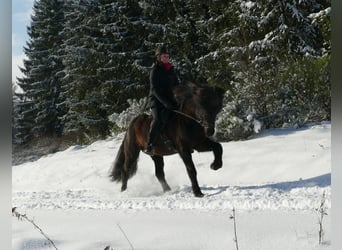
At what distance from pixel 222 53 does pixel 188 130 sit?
134 cm

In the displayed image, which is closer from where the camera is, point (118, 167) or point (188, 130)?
point (188, 130)

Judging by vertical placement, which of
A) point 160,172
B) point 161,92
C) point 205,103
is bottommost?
point 160,172

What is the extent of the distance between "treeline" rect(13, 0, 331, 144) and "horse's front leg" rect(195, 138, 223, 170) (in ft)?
3.38

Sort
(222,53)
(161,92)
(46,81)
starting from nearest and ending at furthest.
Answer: (161,92) → (222,53) → (46,81)

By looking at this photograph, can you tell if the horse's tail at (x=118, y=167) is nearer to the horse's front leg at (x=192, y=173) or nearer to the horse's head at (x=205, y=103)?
the horse's front leg at (x=192, y=173)

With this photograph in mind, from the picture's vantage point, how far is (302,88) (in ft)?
19.1

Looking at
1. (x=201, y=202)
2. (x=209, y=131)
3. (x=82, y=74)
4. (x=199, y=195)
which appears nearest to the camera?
(x=201, y=202)

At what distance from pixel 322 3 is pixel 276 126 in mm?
2351

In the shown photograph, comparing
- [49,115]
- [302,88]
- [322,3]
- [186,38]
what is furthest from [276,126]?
[49,115]

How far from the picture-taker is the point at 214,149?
17.2 feet

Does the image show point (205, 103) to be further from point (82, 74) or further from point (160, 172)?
point (82, 74)

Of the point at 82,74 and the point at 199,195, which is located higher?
the point at 82,74

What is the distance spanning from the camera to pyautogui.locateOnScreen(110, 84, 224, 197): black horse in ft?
16.0

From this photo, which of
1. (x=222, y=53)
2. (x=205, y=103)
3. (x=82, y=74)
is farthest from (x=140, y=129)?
(x=82, y=74)
